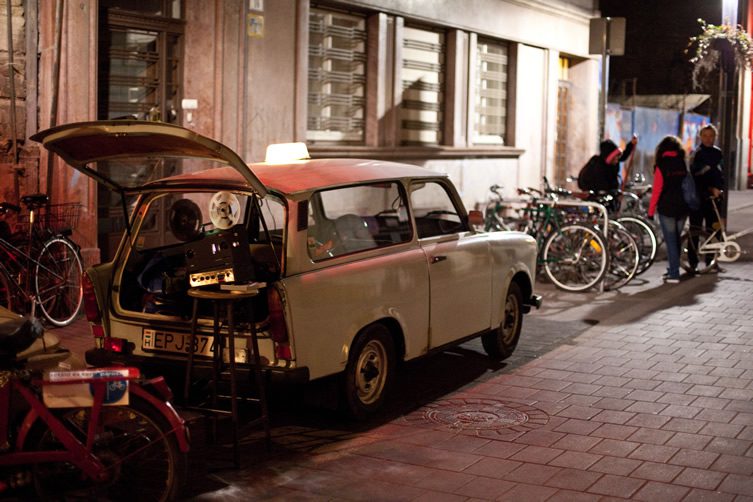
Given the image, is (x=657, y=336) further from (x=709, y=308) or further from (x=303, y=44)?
(x=303, y=44)

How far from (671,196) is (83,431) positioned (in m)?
10.0

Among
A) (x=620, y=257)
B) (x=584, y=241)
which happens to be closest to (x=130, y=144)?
(x=584, y=241)

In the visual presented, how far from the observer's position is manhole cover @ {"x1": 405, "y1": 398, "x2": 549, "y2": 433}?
6.95 metres

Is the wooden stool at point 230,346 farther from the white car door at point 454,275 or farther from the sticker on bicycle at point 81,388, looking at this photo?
the white car door at point 454,275

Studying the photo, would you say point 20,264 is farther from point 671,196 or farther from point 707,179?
point 707,179

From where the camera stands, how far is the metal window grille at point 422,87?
16.5 m

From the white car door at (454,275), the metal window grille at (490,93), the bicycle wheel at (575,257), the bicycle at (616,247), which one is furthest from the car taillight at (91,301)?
the metal window grille at (490,93)

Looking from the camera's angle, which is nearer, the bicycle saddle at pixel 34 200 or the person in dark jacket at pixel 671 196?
the bicycle saddle at pixel 34 200

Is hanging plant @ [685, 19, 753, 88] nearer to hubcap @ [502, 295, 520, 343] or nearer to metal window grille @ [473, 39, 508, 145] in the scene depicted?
metal window grille @ [473, 39, 508, 145]

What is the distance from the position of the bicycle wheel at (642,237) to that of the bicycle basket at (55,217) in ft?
22.1

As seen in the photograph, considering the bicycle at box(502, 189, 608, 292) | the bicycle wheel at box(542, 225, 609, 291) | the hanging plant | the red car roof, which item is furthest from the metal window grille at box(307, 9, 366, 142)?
the hanging plant

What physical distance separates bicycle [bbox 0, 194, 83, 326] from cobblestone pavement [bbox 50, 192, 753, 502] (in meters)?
0.36

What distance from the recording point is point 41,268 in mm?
9812

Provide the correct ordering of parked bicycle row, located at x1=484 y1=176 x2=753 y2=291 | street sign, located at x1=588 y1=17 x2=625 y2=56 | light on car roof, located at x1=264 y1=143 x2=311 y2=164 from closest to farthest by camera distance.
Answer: light on car roof, located at x1=264 y1=143 x2=311 y2=164
parked bicycle row, located at x1=484 y1=176 x2=753 y2=291
street sign, located at x1=588 y1=17 x2=625 y2=56
